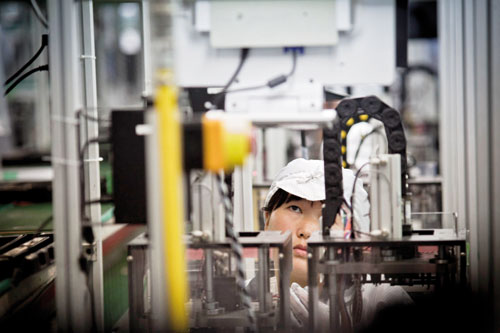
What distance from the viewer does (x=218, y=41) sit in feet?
5.75

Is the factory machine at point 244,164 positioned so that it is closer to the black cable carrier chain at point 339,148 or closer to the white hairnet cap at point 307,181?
the black cable carrier chain at point 339,148

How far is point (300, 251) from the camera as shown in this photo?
2314 millimetres

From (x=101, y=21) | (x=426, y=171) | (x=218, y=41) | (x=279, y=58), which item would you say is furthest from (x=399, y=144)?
(x=101, y=21)

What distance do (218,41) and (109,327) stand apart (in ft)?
3.91

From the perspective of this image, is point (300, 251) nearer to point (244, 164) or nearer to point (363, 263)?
point (363, 263)

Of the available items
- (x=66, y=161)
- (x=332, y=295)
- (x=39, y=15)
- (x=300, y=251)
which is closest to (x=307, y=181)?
(x=300, y=251)

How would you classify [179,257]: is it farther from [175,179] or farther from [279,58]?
[279,58]

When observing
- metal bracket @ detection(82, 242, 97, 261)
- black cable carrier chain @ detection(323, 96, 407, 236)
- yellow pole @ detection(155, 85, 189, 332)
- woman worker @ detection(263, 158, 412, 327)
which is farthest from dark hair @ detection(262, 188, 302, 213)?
yellow pole @ detection(155, 85, 189, 332)

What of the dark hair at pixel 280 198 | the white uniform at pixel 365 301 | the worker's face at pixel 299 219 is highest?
the dark hair at pixel 280 198

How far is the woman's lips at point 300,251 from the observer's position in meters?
2.30

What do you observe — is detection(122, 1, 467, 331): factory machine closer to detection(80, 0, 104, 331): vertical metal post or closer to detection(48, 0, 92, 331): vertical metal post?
detection(48, 0, 92, 331): vertical metal post

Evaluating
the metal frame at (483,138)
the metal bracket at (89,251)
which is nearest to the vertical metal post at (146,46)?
the metal bracket at (89,251)

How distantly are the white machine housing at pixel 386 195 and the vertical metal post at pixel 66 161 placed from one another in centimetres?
79

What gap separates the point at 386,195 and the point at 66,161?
2.79 ft
